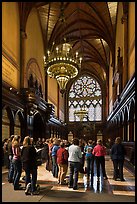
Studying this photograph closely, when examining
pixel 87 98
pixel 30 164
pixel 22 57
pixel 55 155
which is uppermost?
pixel 22 57

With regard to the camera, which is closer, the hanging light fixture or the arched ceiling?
the hanging light fixture

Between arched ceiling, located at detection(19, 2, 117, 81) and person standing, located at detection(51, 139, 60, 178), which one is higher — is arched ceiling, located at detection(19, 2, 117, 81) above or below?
above

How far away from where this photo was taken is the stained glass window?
3656cm

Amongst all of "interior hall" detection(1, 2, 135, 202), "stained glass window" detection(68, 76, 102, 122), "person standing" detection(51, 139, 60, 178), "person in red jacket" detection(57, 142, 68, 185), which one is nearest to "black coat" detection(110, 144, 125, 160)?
"interior hall" detection(1, 2, 135, 202)

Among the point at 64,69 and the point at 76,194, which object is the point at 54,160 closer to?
the point at 76,194

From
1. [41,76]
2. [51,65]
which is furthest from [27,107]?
[41,76]

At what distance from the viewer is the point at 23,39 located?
16.7 meters

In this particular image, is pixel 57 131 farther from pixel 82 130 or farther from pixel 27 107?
pixel 27 107

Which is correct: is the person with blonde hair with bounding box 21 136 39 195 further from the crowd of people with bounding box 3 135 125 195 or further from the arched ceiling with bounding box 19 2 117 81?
the arched ceiling with bounding box 19 2 117 81

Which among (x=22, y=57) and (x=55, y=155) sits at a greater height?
(x=22, y=57)

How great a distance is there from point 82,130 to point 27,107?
20110 millimetres

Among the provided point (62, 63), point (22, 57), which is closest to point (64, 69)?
point (62, 63)

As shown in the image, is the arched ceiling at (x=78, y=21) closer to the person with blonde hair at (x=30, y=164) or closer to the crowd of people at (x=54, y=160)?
the crowd of people at (x=54, y=160)

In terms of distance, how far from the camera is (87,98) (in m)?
37.1
